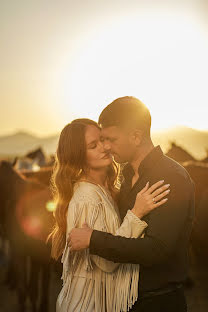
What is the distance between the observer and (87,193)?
247 centimetres

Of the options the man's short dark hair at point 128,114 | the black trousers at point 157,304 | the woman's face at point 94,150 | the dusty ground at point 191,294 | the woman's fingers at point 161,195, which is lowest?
the dusty ground at point 191,294

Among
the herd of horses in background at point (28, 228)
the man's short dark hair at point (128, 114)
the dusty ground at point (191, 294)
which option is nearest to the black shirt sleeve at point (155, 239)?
the man's short dark hair at point (128, 114)

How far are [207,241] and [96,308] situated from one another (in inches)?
172

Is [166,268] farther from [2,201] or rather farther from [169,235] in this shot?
[2,201]

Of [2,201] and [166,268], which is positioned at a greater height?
[166,268]

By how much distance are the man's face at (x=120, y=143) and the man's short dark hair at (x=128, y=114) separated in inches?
1.8

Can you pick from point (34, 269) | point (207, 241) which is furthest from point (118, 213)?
point (207, 241)

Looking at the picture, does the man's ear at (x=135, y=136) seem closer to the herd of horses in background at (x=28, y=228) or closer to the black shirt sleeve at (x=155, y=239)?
the black shirt sleeve at (x=155, y=239)

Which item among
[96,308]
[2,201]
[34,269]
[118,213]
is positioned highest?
[118,213]

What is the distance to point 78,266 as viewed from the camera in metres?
2.41

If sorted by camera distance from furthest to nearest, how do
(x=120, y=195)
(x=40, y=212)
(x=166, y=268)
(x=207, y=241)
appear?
(x=207, y=241), (x=40, y=212), (x=120, y=195), (x=166, y=268)

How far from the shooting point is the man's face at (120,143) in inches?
94.0

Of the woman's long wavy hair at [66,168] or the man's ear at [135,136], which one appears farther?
the woman's long wavy hair at [66,168]

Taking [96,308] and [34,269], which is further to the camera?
[34,269]
